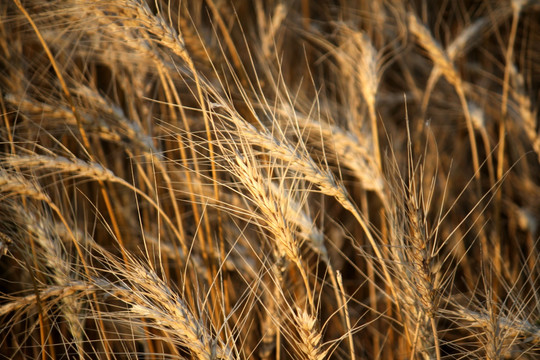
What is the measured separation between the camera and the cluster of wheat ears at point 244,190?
101 centimetres

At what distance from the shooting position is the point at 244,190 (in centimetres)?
165

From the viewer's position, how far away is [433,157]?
2.05 m

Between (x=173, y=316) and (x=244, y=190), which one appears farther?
(x=244, y=190)

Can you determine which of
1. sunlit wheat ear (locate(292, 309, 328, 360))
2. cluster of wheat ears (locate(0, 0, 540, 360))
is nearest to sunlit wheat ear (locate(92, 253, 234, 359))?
cluster of wheat ears (locate(0, 0, 540, 360))

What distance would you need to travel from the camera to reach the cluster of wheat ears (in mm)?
1014

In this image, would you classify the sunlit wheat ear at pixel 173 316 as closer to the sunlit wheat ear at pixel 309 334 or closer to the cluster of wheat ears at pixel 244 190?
the cluster of wheat ears at pixel 244 190

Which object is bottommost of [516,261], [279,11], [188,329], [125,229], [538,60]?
[516,261]

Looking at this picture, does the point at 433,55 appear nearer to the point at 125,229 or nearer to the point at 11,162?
the point at 125,229

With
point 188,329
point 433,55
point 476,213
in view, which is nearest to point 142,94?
point 188,329

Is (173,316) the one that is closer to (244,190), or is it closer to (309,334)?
(309,334)

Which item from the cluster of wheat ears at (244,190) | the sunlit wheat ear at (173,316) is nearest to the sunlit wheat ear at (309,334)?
the cluster of wheat ears at (244,190)

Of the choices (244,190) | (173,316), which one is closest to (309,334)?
(173,316)

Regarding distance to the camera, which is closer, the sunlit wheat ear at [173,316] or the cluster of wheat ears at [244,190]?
the sunlit wheat ear at [173,316]

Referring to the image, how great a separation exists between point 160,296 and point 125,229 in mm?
695
